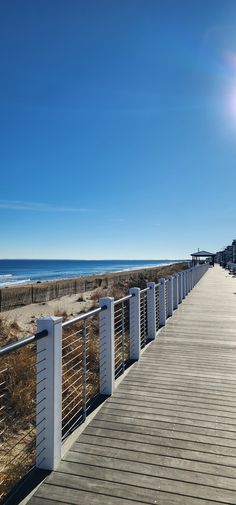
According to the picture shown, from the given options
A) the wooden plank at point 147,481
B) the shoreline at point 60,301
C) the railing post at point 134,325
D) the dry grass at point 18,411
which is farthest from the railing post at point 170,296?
the wooden plank at point 147,481

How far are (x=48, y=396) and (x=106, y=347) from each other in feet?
5.41

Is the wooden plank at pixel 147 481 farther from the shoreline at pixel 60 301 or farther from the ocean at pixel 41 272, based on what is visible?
the ocean at pixel 41 272

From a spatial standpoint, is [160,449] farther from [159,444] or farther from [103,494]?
[103,494]

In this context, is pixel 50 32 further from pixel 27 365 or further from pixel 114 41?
pixel 27 365

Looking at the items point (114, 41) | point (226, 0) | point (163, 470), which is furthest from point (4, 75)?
point (163, 470)

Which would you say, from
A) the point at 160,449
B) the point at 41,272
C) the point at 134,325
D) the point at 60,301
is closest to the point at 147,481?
the point at 160,449

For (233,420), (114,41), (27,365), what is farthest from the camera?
(114,41)

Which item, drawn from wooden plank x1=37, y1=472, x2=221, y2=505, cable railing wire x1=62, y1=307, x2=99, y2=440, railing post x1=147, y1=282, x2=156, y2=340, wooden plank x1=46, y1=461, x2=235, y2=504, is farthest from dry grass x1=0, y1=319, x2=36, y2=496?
railing post x1=147, y1=282, x2=156, y2=340

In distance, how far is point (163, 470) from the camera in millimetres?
2615

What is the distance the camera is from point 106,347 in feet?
13.9

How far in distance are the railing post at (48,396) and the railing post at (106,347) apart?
152 centimetres

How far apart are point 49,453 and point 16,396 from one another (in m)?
2.67

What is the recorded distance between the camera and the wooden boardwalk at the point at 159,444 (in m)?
2.36

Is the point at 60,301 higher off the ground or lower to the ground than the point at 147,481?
lower
